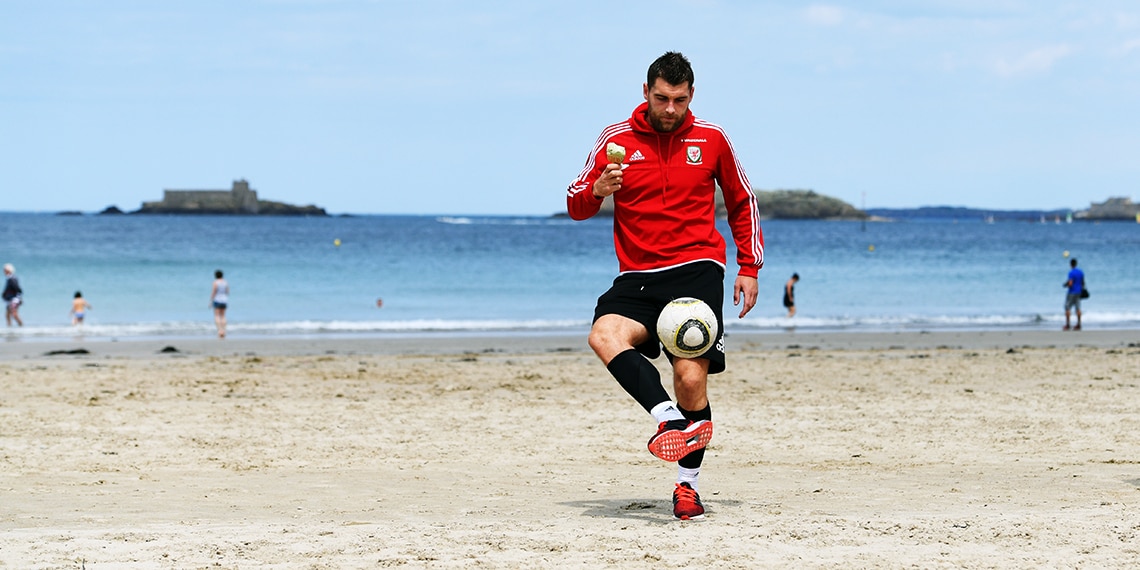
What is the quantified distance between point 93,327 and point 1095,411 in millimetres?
19636

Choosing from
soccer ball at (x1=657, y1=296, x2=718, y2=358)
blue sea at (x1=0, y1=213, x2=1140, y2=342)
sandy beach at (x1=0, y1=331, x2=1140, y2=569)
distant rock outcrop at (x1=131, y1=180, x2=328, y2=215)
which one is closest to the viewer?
sandy beach at (x1=0, y1=331, x2=1140, y2=569)

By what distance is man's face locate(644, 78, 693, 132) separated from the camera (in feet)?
16.4

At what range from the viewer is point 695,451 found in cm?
532

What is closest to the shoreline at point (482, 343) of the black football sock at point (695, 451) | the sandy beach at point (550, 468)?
the sandy beach at point (550, 468)

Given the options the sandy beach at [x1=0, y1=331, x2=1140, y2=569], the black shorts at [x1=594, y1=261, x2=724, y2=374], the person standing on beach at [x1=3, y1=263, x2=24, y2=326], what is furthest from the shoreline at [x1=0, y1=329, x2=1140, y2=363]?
the black shorts at [x1=594, y1=261, x2=724, y2=374]

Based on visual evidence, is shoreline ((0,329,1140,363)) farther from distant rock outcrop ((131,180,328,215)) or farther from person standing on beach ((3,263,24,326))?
distant rock outcrop ((131,180,328,215))

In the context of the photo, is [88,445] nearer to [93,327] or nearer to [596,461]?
[596,461]

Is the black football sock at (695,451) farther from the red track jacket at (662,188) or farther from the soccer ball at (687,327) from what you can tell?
the red track jacket at (662,188)

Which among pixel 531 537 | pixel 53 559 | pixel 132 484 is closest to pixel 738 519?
pixel 531 537

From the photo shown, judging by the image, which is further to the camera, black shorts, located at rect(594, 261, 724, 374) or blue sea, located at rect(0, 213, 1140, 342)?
blue sea, located at rect(0, 213, 1140, 342)

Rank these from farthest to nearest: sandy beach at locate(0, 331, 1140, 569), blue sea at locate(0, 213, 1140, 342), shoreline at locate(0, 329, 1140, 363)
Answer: blue sea at locate(0, 213, 1140, 342)
shoreline at locate(0, 329, 1140, 363)
sandy beach at locate(0, 331, 1140, 569)

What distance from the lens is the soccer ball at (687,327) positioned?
496 centimetres

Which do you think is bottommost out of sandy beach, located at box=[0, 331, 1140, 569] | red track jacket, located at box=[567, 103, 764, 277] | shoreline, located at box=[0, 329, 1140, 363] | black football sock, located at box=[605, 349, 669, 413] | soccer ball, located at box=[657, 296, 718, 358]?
shoreline, located at box=[0, 329, 1140, 363]

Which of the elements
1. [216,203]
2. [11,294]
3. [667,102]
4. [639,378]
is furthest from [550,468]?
[216,203]
